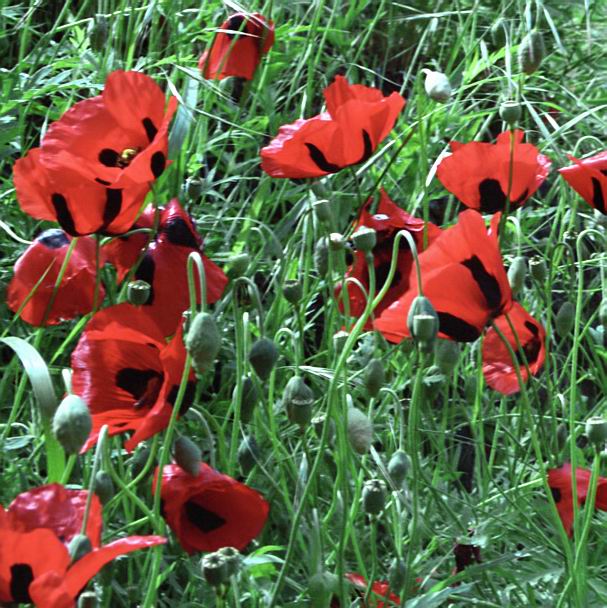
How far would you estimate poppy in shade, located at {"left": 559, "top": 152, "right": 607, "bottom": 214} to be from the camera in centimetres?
121

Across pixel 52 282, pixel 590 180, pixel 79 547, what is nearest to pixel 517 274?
pixel 590 180

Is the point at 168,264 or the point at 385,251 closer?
the point at 168,264

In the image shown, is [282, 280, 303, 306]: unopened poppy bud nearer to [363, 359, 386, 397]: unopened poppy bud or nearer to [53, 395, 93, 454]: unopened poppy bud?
[363, 359, 386, 397]: unopened poppy bud

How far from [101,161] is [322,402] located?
370mm

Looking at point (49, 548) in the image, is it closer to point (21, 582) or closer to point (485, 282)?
point (21, 582)

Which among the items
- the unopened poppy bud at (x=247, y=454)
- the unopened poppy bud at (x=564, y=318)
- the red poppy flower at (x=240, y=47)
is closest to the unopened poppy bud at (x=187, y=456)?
the unopened poppy bud at (x=247, y=454)

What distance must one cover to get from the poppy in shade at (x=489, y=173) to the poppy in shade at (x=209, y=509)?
1.38 ft

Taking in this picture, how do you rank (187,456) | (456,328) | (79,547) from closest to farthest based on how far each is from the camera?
(79,547), (187,456), (456,328)

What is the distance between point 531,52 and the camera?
1.33 meters

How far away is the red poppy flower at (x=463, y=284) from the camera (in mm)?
1077

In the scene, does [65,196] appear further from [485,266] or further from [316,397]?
[316,397]

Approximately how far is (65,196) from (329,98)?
0.33 metres

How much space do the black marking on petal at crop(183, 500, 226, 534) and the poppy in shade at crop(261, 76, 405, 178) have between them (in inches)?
14.4

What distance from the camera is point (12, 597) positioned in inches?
32.8
